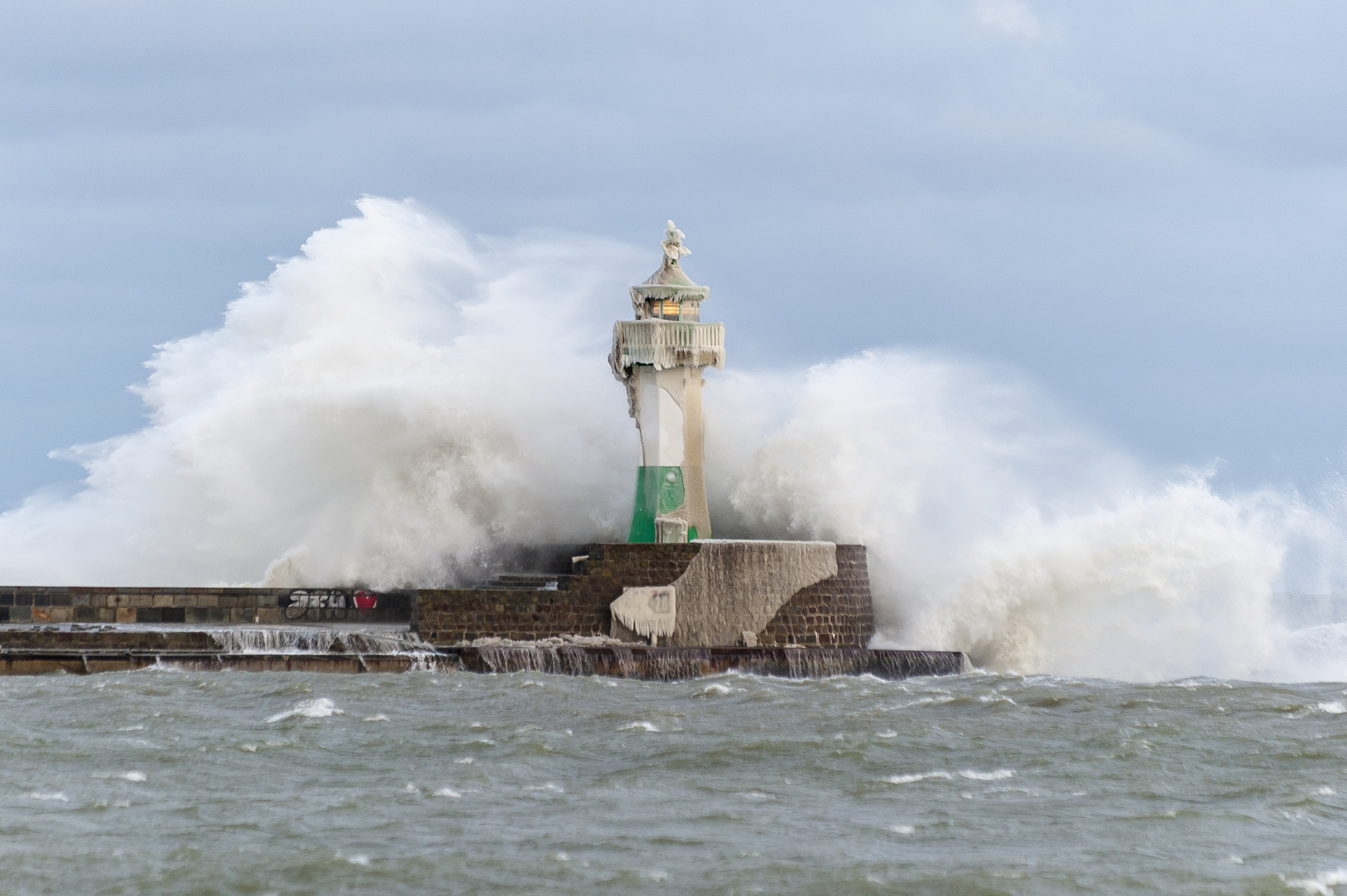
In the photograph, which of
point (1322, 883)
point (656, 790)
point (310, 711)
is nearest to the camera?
point (1322, 883)

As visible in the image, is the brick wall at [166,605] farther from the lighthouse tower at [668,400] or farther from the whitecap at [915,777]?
the whitecap at [915,777]

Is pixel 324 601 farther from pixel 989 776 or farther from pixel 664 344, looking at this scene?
pixel 989 776

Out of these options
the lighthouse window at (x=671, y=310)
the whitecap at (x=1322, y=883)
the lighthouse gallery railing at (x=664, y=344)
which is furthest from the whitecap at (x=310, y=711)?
the lighthouse window at (x=671, y=310)

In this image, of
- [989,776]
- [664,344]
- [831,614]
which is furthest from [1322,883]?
[664,344]

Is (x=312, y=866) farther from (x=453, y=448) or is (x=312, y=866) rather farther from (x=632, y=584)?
(x=453, y=448)

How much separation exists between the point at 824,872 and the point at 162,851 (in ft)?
9.38

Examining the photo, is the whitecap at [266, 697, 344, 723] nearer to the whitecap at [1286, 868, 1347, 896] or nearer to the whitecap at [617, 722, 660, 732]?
the whitecap at [617, 722, 660, 732]

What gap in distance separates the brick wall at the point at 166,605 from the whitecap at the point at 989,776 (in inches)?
401

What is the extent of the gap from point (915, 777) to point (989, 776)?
0.44 metres

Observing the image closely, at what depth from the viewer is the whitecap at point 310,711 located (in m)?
A: 10.2

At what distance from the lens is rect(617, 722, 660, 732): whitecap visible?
9.95 m

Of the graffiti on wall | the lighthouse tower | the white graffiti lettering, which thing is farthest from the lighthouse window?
the white graffiti lettering

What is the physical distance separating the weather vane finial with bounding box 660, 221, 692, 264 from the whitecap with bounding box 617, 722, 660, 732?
26.8 ft

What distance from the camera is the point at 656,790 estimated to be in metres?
7.95
